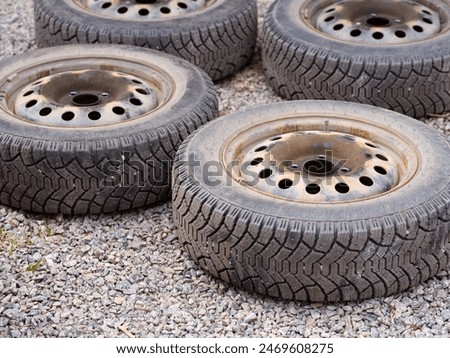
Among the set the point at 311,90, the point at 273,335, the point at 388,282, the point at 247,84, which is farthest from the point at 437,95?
the point at 273,335

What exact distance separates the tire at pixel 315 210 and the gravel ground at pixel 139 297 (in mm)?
95

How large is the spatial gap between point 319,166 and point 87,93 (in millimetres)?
1543

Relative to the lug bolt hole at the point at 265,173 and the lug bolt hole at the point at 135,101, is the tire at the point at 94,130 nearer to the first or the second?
the lug bolt hole at the point at 135,101

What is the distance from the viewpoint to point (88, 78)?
559cm

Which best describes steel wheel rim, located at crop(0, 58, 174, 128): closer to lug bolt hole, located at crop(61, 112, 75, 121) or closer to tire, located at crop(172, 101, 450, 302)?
lug bolt hole, located at crop(61, 112, 75, 121)

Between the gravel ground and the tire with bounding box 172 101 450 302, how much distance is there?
0.31ft

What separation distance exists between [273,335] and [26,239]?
4.92 feet

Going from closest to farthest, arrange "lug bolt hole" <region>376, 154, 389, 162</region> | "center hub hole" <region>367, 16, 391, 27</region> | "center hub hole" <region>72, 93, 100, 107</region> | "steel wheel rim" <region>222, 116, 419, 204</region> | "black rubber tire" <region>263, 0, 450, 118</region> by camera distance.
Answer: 1. "steel wheel rim" <region>222, 116, 419, 204</region>
2. "lug bolt hole" <region>376, 154, 389, 162</region>
3. "center hub hole" <region>72, 93, 100, 107</region>
4. "black rubber tire" <region>263, 0, 450, 118</region>
5. "center hub hole" <region>367, 16, 391, 27</region>

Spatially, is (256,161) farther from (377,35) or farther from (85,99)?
(377,35)

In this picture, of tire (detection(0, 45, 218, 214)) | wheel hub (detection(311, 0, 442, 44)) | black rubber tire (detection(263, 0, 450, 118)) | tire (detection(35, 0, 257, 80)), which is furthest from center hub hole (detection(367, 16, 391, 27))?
tire (detection(0, 45, 218, 214))

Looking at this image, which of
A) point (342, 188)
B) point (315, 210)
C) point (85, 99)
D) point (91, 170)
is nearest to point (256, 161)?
point (342, 188)

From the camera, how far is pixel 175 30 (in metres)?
6.17

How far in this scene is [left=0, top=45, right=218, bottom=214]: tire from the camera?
16.2ft

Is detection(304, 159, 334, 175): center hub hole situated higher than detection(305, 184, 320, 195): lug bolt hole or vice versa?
detection(305, 184, 320, 195): lug bolt hole
